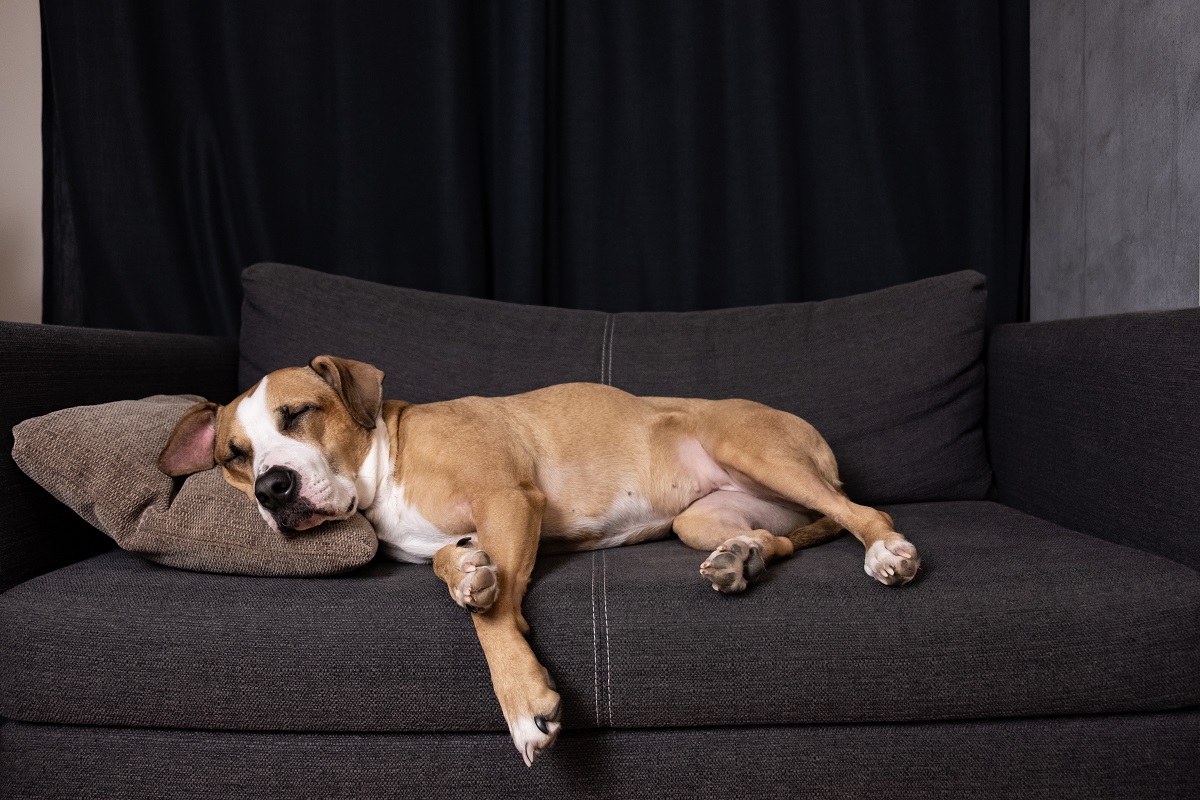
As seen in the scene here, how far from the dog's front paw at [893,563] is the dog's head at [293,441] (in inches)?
51.8

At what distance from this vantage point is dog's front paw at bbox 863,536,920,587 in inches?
70.5

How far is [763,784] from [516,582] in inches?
26.9

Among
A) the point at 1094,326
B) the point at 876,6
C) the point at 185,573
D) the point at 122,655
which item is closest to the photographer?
the point at 122,655

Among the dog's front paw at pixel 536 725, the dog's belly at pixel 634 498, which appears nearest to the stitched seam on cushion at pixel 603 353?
the dog's belly at pixel 634 498

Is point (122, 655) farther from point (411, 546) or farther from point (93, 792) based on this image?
point (411, 546)

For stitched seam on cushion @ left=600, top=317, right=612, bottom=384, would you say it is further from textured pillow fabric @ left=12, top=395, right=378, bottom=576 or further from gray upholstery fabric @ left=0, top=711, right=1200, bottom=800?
gray upholstery fabric @ left=0, top=711, right=1200, bottom=800

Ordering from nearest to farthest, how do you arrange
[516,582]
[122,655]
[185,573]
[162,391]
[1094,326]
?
1. [122,655]
2. [516,582]
3. [185,573]
4. [1094,326]
5. [162,391]

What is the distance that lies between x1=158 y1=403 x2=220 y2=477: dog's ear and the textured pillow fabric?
3.1 inches

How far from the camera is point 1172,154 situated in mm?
2990

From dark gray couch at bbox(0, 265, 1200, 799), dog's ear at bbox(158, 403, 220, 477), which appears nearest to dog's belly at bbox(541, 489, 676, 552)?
dark gray couch at bbox(0, 265, 1200, 799)

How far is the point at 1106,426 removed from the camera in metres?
2.25

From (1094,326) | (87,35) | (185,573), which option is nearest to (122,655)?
(185,573)

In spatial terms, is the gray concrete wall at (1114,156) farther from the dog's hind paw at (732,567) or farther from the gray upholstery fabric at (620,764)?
the dog's hind paw at (732,567)

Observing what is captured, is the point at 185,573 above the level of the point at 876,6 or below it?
below
